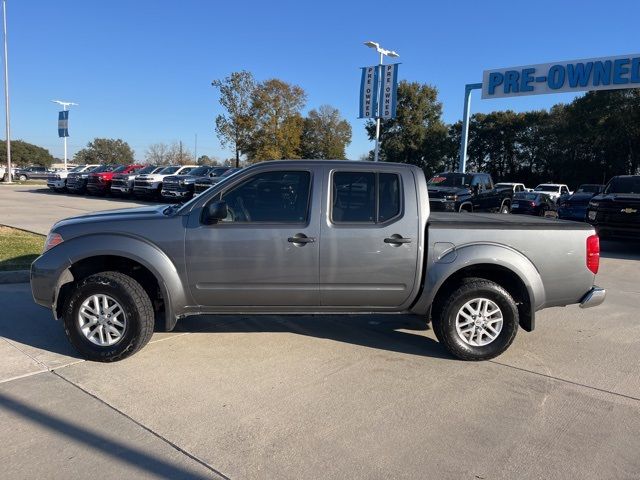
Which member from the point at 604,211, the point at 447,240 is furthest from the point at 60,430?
the point at 604,211

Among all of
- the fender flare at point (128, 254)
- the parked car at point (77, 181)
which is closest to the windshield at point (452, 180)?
the fender flare at point (128, 254)

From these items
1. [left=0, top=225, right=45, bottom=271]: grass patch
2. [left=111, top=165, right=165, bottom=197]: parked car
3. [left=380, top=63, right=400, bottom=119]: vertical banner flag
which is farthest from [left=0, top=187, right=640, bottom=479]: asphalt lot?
[left=380, top=63, right=400, bottom=119]: vertical banner flag

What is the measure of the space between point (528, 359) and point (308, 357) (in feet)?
6.82

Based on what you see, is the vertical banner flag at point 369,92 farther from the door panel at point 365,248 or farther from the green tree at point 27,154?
the green tree at point 27,154

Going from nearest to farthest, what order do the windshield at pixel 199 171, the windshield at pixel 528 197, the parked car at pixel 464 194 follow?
the parked car at pixel 464 194
the windshield at pixel 528 197
the windshield at pixel 199 171

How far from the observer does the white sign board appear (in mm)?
19891

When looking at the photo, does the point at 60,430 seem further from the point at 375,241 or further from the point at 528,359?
the point at 528,359

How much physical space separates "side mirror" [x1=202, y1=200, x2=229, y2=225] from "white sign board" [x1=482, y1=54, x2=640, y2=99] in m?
21.0

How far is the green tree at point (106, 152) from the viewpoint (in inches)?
4250

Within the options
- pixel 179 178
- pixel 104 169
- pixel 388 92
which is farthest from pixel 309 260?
pixel 104 169

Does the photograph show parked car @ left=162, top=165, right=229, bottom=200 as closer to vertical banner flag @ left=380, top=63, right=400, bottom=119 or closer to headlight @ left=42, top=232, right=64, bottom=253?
vertical banner flag @ left=380, top=63, right=400, bottom=119

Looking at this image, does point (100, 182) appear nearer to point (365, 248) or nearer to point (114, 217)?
A: point (114, 217)

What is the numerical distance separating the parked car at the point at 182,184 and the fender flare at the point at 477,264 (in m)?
18.9

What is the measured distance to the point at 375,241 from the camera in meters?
4.50
